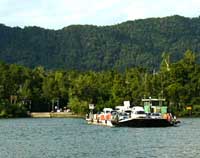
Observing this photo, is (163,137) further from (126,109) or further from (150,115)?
(126,109)

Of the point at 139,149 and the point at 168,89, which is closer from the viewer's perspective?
the point at 139,149

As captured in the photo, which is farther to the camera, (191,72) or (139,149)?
(191,72)

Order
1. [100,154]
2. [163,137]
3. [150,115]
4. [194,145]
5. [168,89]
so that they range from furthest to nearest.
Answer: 1. [168,89]
2. [150,115]
3. [163,137]
4. [194,145]
5. [100,154]

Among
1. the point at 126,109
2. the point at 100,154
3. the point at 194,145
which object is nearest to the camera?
the point at 100,154

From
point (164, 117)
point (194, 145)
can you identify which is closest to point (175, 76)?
point (164, 117)

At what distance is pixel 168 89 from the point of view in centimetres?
18588

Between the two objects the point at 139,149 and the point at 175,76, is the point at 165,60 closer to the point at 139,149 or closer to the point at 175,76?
the point at 175,76

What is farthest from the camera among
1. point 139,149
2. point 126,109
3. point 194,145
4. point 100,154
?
point 126,109

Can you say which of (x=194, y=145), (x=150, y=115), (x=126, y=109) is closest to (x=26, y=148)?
(x=194, y=145)

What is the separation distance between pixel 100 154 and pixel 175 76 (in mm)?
130963

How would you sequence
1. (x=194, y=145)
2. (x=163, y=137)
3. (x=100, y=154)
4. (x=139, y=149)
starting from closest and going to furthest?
(x=100, y=154) < (x=139, y=149) < (x=194, y=145) < (x=163, y=137)

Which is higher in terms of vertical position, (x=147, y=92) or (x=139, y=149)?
(x=147, y=92)

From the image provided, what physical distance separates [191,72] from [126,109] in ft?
195

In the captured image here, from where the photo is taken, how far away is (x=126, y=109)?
13762 centimetres
